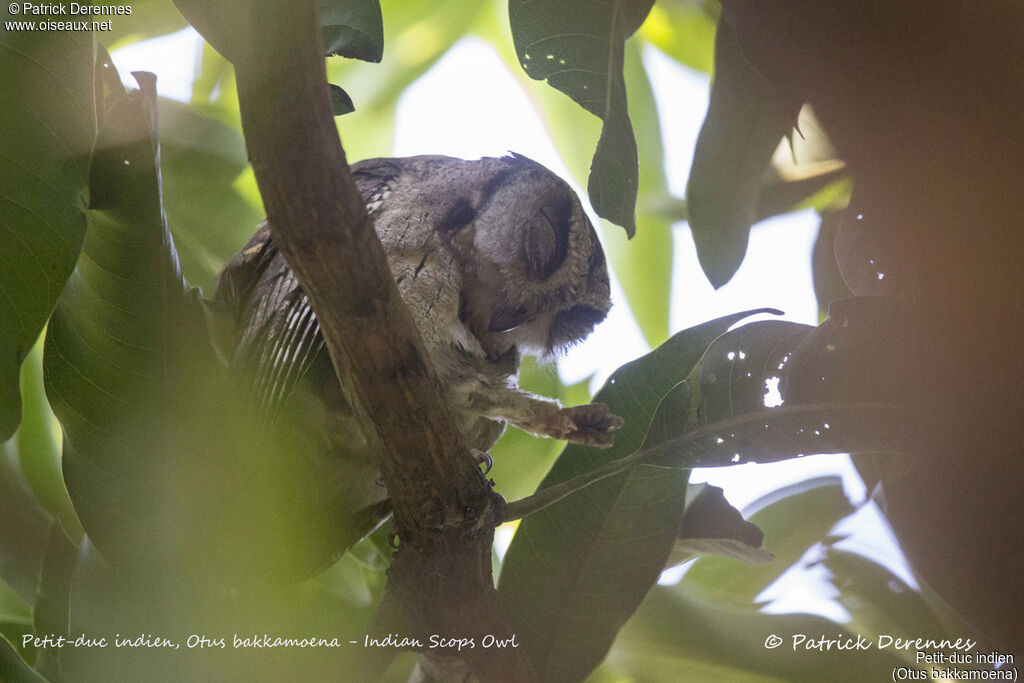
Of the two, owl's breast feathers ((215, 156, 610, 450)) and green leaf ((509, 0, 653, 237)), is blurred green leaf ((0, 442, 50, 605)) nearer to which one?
owl's breast feathers ((215, 156, 610, 450))

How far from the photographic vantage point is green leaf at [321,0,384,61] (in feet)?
2.59

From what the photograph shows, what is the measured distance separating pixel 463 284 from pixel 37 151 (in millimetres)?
496

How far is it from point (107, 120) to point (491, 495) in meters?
0.53

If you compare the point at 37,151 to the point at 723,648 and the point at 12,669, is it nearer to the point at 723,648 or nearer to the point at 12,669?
the point at 12,669

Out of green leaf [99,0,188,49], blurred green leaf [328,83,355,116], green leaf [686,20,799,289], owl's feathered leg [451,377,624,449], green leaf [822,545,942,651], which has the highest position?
green leaf [99,0,188,49]

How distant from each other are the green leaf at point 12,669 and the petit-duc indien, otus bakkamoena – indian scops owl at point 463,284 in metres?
0.33

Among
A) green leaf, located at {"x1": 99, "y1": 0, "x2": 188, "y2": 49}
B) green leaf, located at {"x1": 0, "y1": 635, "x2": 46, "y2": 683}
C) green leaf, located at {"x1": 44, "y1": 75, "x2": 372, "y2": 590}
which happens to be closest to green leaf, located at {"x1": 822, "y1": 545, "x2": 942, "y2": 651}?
green leaf, located at {"x1": 44, "y1": 75, "x2": 372, "y2": 590}

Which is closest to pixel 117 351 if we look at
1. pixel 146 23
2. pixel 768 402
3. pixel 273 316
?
pixel 273 316

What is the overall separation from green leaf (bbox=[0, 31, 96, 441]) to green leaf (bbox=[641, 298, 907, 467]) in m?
0.62

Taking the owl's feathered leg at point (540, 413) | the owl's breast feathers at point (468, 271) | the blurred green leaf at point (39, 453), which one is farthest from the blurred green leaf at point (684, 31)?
the blurred green leaf at point (39, 453)

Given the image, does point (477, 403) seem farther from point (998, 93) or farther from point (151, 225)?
point (998, 93)

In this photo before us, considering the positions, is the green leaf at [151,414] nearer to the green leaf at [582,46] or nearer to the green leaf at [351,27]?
the green leaf at [351,27]

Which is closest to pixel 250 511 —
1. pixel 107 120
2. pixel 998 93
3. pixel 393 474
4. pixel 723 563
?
pixel 393 474

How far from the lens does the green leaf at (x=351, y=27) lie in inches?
31.1
